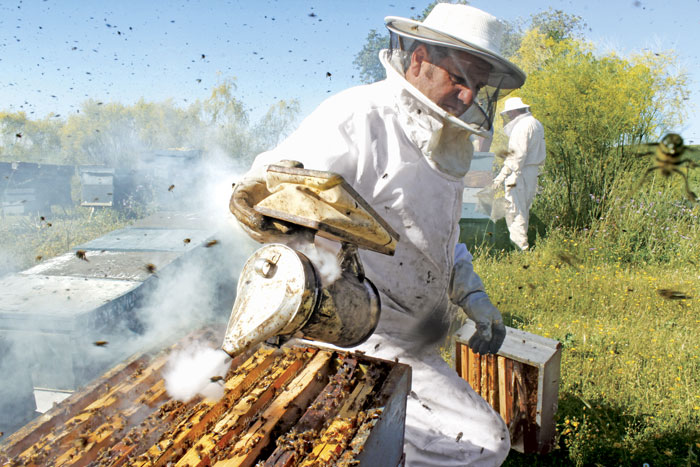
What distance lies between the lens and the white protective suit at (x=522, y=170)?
8.23m

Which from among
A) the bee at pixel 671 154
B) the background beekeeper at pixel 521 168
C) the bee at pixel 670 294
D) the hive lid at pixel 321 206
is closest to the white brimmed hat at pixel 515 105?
the background beekeeper at pixel 521 168

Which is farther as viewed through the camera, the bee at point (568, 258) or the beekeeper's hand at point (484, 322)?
the bee at point (568, 258)

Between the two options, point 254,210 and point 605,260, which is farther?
point 605,260

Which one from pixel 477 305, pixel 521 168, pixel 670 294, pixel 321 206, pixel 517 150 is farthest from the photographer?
pixel 521 168

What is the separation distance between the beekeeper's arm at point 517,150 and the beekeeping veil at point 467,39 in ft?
20.4

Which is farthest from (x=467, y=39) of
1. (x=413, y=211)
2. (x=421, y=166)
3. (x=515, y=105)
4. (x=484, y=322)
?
(x=515, y=105)

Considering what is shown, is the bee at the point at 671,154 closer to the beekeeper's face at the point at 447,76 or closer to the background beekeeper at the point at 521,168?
the beekeeper's face at the point at 447,76

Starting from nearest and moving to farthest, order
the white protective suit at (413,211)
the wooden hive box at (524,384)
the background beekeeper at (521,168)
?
1. the white protective suit at (413,211)
2. the wooden hive box at (524,384)
3. the background beekeeper at (521,168)

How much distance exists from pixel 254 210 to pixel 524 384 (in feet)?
8.28

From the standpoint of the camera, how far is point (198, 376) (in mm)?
1781

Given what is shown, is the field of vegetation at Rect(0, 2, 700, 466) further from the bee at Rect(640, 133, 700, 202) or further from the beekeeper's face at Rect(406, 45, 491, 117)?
the beekeeper's face at Rect(406, 45, 491, 117)

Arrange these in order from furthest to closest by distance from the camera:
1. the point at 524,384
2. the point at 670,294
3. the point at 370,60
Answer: the point at 370,60 → the point at 670,294 → the point at 524,384

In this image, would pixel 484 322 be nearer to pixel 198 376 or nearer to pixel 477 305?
pixel 477 305

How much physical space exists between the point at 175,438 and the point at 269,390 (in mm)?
372
